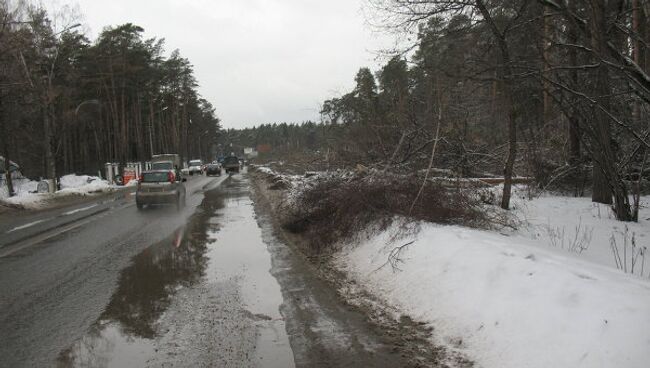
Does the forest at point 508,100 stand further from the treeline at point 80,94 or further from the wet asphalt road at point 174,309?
the wet asphalt road at point 174,309

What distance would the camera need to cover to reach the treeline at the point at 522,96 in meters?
9.81

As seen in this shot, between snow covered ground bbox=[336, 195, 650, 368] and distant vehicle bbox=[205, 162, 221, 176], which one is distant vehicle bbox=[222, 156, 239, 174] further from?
snow covered ground bbox=[336, 195, 650, 368]

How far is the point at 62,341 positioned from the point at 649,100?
9.81 meters

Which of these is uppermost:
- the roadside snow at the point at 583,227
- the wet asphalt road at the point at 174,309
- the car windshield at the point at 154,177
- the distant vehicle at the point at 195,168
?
the car windshield at the point at 154,177

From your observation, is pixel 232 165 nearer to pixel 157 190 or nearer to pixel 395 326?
pixel 157 190

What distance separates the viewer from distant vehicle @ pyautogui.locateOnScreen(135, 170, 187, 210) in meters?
19.5

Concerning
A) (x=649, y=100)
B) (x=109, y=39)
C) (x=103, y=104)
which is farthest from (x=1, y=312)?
(x=103, y=104)

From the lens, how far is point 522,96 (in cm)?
1488

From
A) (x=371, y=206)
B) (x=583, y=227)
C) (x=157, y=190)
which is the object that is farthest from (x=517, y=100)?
(x=157, y=190)

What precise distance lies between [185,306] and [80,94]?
165 ft

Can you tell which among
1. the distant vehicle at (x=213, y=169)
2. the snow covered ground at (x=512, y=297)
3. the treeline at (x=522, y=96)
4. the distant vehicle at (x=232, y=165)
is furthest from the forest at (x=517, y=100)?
the distant vehicle at (x=232, y=165)

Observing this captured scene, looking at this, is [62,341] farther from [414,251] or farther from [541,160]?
[541,160]

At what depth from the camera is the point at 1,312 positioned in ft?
20.2

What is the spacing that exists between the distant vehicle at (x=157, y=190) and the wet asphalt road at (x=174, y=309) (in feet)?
26.7
